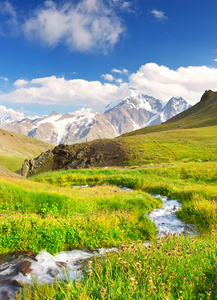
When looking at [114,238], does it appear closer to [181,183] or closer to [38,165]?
[181,183]

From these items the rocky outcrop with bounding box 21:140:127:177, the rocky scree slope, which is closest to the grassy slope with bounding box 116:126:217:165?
the rocky scree slope

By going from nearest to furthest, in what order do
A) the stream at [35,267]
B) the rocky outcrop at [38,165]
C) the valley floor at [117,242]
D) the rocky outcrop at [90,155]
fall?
the valley floor at [117,242] < the stream at [35,267] < the rocky outcrop at [90,155] < the rocky outcrop at [38,165]

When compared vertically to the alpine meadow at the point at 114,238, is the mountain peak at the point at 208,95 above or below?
above

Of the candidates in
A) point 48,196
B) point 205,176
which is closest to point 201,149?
point 205,176

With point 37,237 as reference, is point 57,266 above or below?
below

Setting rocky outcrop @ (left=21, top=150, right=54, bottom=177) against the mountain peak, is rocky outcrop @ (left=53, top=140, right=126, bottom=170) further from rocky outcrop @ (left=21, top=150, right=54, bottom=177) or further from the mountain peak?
the mountain peak

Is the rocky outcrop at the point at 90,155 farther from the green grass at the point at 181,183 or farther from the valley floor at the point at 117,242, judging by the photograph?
the valley floor at the point at 117,242

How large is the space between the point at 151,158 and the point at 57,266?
29825mm

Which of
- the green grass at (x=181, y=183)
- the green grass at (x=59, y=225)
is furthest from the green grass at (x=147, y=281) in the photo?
the green grass at (x=181, y=183)

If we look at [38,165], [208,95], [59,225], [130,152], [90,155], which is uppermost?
[208,95]

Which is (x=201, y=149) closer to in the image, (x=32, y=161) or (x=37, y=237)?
(x=37, y=237)

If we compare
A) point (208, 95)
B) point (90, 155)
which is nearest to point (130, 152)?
point (90, 155)

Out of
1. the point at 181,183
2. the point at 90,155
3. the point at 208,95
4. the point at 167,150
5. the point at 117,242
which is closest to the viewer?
the point at 117,242

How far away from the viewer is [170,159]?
3350 cm
